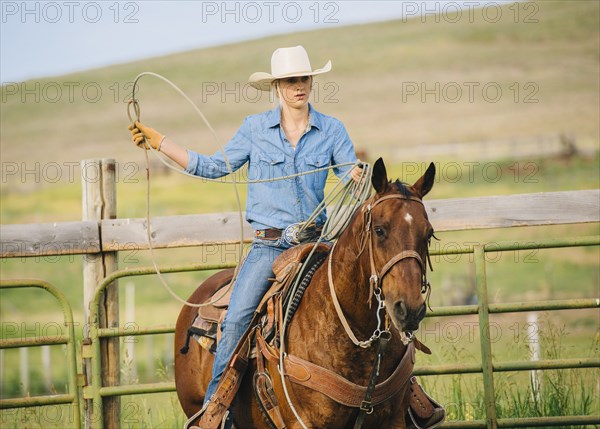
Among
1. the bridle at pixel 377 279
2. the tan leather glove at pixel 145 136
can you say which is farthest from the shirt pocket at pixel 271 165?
the bridle at pixel 377 279

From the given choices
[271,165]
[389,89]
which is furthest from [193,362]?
[389,89]

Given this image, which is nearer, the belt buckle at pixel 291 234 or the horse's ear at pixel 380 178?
the horse's ear at pixel 380 178

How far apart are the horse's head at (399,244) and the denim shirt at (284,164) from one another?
0.91 metres

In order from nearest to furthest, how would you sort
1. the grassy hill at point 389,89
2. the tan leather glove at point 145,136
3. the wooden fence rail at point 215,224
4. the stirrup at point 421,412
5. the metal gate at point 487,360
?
the stirrup at point 421,412
the tan leather glove at point 145,136
the metal gate at point 487,360
the wooden fence rail at point 215,224
the grassy hill at point 389,89

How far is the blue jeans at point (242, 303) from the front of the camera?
17.4 feet

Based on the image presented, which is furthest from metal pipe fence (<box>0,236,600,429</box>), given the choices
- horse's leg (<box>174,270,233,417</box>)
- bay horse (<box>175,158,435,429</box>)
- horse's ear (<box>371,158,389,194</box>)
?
horse's ear (<box>371,158,389,194</box>)

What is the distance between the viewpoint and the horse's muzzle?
4.24 meters

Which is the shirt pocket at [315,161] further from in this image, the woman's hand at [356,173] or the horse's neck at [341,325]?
the horse's neck at [341,325]

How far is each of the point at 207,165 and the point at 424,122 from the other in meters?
49.6

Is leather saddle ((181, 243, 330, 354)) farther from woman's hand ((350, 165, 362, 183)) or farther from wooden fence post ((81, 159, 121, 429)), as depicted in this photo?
wooden fence post ((81, 159, 121, 429))

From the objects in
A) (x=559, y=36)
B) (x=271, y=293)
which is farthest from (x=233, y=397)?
(x=559, y=36)

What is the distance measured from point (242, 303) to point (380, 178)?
1208 millimetres

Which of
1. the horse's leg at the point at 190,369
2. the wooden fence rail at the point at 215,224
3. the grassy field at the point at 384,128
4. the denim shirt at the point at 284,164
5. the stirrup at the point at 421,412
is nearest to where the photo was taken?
the stirrup at the point at 421,412

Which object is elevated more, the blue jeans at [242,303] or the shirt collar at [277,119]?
the shirt collar at [277,119]
